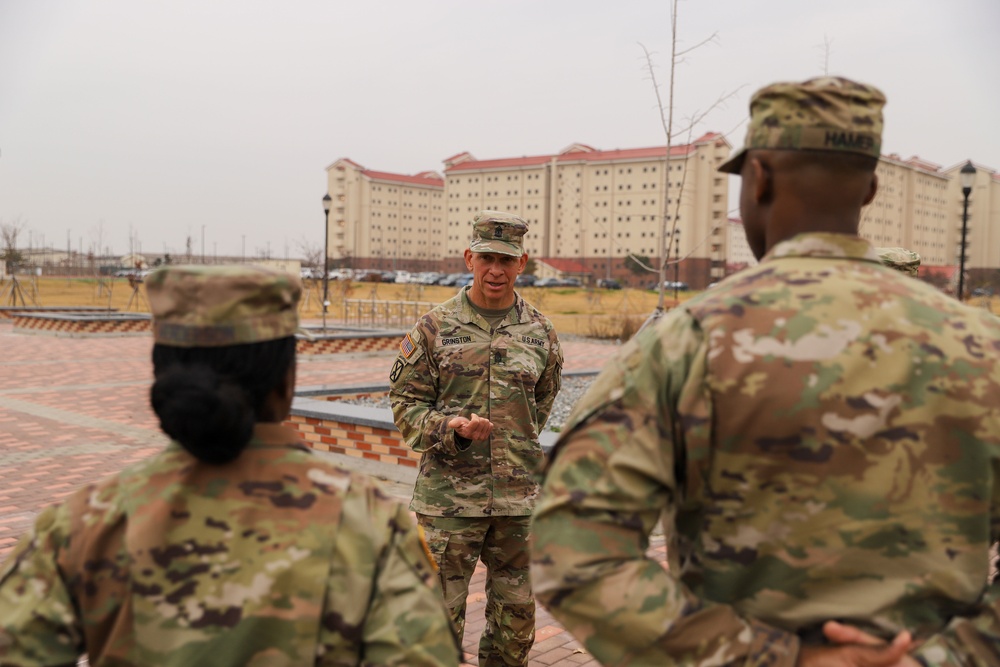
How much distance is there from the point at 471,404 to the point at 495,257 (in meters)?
0.63

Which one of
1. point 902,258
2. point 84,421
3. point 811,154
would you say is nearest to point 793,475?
point 811,154

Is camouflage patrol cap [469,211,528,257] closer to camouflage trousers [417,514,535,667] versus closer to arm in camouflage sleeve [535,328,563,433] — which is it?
arm in camouflage sleeve [535,328,563,433]

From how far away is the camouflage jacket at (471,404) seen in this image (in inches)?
135

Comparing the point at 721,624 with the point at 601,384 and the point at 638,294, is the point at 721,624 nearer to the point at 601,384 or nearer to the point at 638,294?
the point at 601,384

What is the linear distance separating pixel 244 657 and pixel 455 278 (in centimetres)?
7091

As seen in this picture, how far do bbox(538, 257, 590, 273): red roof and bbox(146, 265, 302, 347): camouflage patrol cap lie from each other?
91317 millimetres

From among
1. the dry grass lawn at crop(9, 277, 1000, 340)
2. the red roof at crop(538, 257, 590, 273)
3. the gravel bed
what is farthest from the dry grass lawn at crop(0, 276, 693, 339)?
the red roof at crop(538, 257, 590, 273)

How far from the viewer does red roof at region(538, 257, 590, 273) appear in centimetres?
9318

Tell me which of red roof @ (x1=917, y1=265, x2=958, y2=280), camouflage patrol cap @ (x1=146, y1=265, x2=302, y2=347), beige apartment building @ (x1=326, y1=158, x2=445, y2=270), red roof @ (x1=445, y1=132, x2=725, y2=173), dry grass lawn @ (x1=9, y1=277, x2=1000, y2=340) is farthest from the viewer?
beige apartment building @ (x1=326, y1=158, x2=445, y2=270)

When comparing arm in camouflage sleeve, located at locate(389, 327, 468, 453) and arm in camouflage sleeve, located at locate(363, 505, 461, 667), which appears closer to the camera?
arm in camouflage sleeve, located at locate(363, 505, 461, 667)

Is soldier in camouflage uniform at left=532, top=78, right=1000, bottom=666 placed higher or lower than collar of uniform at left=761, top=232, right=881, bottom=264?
lower

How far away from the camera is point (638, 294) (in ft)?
175

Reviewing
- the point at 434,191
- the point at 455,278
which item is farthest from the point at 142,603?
the point at 434,191

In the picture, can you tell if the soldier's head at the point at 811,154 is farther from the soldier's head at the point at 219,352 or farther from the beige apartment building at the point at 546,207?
the beige apartment building at the point at 546,207
